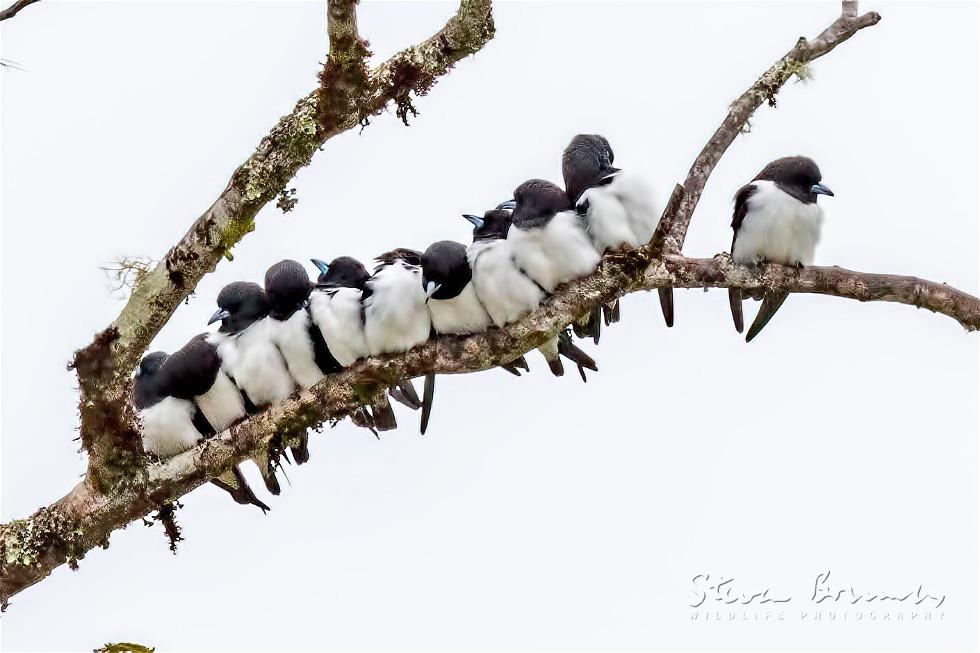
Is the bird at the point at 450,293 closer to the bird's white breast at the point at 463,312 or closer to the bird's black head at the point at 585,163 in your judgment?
the bird's white breast at the point at 463,312

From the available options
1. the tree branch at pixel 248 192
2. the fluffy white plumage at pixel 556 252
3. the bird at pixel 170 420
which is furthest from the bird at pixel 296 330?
the fluffy white plumage at pixel 556 252

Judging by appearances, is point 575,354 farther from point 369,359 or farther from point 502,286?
point 369,359

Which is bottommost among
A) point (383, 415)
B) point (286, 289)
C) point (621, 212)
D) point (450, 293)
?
point (383, 415)

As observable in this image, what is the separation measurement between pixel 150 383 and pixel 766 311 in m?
4.68

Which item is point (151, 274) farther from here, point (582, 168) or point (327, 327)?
point (582, 168)

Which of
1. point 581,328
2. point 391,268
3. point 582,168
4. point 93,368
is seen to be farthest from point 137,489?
point 582,168

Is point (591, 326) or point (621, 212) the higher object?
point (621, 212)

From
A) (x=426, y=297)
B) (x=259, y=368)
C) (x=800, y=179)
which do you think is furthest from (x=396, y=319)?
(x=800, y=179)

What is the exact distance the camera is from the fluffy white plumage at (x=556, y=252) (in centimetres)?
785

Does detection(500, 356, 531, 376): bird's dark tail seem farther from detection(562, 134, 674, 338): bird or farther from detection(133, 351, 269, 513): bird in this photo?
detection(133, 351, 269, 513): bird

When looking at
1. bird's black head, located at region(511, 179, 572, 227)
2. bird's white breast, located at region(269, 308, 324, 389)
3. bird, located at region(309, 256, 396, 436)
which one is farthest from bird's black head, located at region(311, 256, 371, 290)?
bird's black head, located at region(511, 179, 572, 227)

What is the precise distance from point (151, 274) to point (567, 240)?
2.75 meters

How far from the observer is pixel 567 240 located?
25.9ft

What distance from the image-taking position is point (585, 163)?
8.80m
